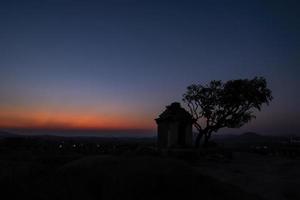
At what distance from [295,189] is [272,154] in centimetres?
2499

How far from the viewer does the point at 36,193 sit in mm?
9109

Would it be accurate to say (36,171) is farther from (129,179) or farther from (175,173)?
(175,173)

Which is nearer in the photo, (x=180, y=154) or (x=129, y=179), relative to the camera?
(x=129, y=179)

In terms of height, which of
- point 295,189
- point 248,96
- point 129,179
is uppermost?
point 248,96

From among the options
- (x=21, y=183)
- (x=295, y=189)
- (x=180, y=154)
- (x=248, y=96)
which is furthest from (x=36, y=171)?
Result: (x=248, y=96)

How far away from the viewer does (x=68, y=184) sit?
31.8 ft

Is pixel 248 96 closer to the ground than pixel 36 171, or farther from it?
farther from it

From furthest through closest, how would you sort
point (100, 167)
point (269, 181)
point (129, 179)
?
point (269, 181), point (100, 167), point (129, 179)

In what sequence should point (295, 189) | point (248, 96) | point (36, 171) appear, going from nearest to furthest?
point (36, 171) < point (295, 189) < point (248, 96)

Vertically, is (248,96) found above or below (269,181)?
above

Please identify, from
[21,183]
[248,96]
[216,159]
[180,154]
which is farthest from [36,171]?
[248,96]

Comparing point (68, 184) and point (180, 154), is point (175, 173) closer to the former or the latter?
point (68, 184)

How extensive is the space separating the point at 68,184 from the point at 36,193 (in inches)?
34.8

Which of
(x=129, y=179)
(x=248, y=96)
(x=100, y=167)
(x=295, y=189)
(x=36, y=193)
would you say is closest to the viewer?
(x=36, y=193)
